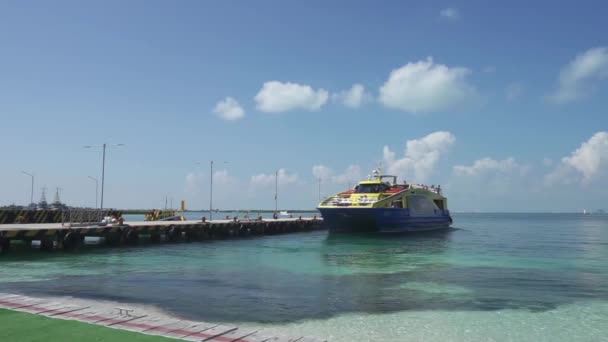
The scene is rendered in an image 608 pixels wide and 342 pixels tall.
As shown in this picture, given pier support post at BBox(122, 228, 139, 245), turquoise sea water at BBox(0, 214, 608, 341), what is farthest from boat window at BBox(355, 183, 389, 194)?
pier support post at BBox(122, 228, 139, 245)

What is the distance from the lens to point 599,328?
492 inches

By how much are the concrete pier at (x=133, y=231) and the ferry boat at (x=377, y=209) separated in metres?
8.83

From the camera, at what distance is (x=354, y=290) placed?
A: 57.1 ft

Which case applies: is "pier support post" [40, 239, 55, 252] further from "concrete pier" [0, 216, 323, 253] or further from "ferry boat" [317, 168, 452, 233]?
"ferry boat" [317, 168, 452, 233]

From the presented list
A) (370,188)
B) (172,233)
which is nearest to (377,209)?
(370,188)

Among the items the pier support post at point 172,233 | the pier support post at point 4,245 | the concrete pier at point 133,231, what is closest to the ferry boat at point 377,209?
the concrete pier at point 133,231

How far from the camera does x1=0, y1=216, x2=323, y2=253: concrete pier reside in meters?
29.5

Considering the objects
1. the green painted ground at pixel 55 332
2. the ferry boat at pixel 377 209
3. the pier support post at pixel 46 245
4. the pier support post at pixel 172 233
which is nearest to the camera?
the green painted ground at pixel 55 332

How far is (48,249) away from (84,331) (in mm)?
26101

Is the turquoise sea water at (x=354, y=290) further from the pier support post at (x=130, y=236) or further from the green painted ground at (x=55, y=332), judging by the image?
the pier support post at (x=130, y=236)

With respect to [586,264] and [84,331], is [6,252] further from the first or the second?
[586,264]

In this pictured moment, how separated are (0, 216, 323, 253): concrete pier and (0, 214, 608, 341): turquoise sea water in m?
1.45

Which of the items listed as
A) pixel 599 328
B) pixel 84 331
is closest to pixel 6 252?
pixel 84 331

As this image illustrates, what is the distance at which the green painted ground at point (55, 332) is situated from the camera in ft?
24.5
